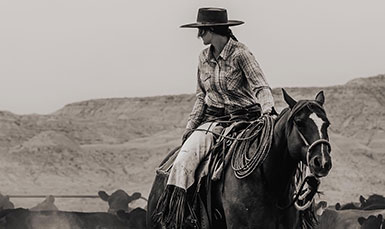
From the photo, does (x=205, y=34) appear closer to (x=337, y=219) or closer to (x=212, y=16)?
(x=212, y=16)

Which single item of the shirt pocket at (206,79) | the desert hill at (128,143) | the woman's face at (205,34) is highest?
the woman's face at (205,34)

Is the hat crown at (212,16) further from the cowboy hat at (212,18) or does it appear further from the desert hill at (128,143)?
the desert hill at (128,143)

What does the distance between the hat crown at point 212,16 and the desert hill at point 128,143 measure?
4628 centimetres

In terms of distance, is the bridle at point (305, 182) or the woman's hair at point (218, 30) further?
the woman's hair at point (218, 30)

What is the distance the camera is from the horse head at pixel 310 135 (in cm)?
1039

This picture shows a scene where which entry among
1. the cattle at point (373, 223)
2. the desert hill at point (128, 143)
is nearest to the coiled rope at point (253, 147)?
the cattle at point (373, 223)

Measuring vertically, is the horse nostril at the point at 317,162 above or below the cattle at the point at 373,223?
above

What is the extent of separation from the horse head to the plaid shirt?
2.76 feet

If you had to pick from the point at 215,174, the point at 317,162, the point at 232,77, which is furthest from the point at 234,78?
the point at 317,162

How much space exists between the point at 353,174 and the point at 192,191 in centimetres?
5883

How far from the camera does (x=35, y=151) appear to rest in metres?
78.9

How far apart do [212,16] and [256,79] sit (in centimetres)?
78

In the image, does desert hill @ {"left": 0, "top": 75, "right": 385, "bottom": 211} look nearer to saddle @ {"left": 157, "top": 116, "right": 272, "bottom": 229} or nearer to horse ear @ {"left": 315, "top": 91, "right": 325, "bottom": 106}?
saddle @ {"left": 157, "top": 116, "right": 272, "bottom": 229}

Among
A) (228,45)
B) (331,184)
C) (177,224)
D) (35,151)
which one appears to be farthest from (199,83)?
(35,151)
